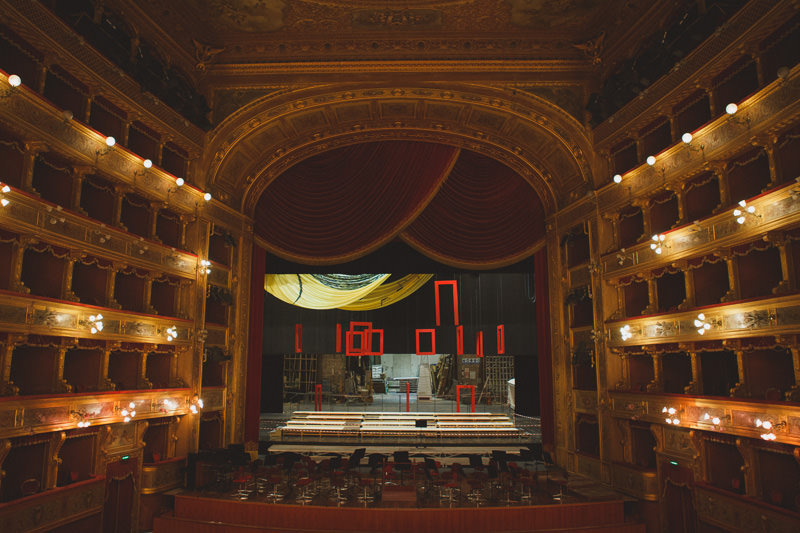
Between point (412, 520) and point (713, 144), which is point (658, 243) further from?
point (412, 520)

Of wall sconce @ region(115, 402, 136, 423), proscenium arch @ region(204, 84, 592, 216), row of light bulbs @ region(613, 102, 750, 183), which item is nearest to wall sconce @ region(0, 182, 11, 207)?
wall sconce @ region(115, 402, 136, 423)

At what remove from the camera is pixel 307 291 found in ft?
59.0

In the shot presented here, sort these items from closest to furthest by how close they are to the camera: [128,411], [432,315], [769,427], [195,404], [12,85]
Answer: [769,427] → [12,85] → [128,411] → [195,404] → [432,315]

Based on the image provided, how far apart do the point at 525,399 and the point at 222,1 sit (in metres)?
15.2

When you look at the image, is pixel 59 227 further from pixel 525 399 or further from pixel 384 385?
pixel 384 385

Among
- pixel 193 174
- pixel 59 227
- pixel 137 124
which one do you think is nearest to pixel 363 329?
pixel 193 174

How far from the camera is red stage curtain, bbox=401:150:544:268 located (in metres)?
14.0

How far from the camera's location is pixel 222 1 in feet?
37.4

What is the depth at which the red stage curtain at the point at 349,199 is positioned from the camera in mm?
13945

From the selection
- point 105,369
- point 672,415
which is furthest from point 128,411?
point 672,415

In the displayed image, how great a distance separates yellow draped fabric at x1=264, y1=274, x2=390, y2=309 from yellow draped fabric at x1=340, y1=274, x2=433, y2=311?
0.32m

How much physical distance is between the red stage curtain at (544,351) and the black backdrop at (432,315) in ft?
5.22

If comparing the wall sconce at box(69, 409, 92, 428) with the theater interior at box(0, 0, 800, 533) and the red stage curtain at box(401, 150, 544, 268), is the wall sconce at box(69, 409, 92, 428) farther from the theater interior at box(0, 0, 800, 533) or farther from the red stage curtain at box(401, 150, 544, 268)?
the red stage curtain at box(401, 150, 544, 268)

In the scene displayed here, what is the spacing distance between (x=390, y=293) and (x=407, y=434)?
183 inches
